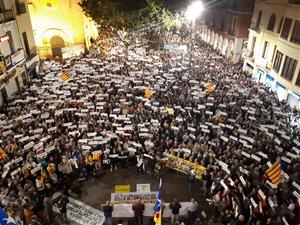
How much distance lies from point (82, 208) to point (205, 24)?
49.4m

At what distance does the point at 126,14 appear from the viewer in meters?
34.1

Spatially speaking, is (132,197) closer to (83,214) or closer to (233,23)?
(83,214)

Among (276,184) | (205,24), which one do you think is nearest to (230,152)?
(276,184)

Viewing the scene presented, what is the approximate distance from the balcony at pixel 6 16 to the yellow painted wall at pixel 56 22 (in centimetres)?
1200

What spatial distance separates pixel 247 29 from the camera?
39.6 meters

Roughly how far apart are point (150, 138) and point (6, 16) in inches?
647

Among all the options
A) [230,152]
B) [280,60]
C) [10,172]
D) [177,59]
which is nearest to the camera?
[10,172]

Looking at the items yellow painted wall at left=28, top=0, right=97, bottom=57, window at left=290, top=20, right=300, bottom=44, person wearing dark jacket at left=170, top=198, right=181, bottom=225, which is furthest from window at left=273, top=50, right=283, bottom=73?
yellow painted wall at left=28, top=0, right=97, bottom=57

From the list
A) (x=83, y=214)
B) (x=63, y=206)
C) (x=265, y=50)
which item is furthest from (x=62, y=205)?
(x=265, y=50)

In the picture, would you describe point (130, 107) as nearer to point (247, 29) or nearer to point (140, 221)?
point (140, 221)

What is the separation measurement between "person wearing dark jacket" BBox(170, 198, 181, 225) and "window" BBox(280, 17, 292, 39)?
21399 millimetres

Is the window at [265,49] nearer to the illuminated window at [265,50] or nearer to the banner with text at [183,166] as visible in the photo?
the illuminated window at [265,50]

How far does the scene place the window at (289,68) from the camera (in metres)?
25.8

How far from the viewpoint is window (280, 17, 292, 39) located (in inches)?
1068
